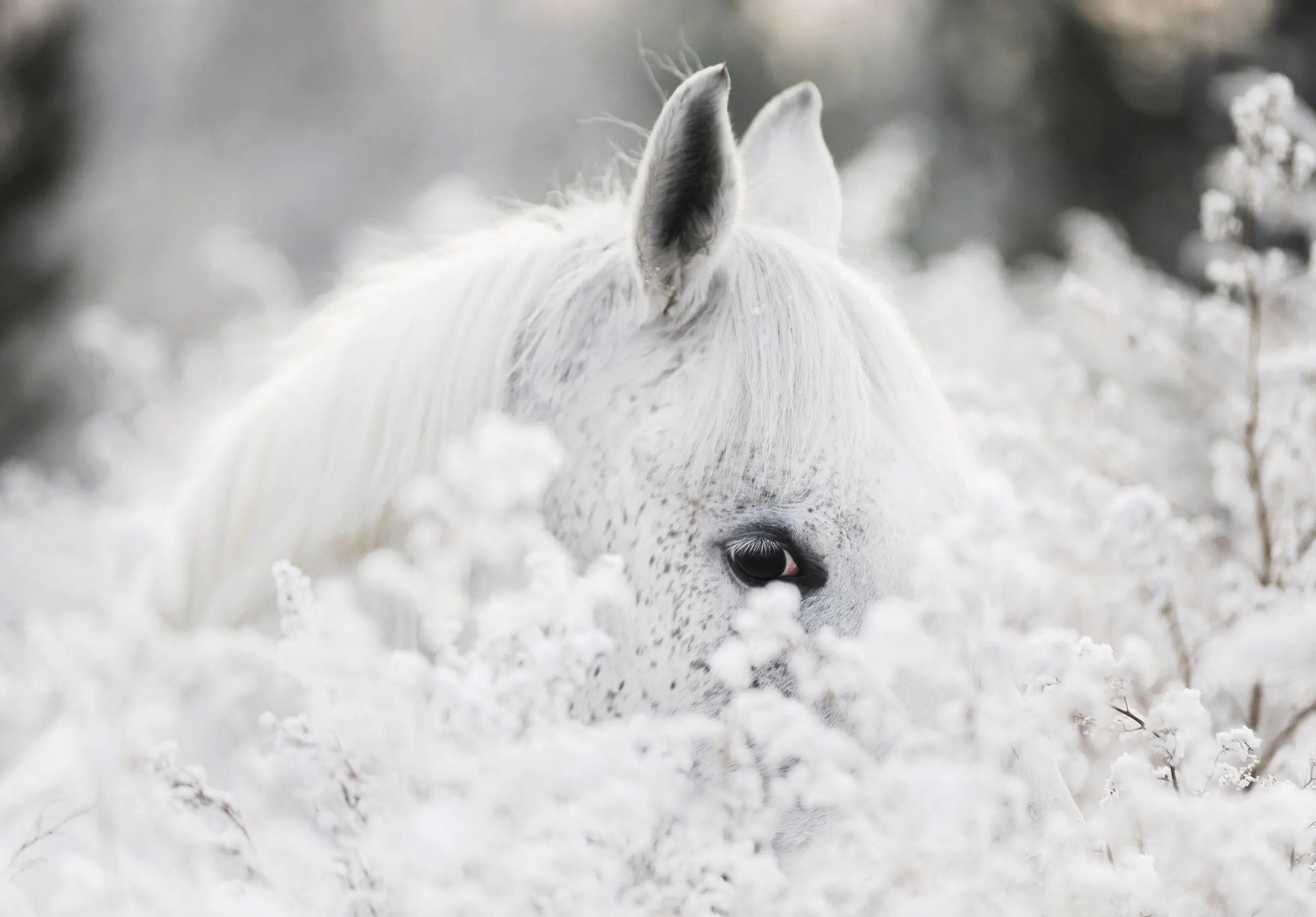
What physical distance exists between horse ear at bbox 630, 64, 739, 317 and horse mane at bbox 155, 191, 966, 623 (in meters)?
0.06

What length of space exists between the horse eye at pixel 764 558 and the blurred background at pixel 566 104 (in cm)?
687

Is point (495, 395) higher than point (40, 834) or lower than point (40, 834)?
higher

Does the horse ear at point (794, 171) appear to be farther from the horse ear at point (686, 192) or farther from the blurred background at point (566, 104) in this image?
the blurred background at point (566, 104)

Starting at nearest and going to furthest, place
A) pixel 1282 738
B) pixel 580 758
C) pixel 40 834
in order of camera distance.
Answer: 1. pixel 580 758
2. pixel 40 834
3. pixel 1282 738

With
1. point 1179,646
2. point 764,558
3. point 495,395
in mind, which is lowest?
point 1179,646

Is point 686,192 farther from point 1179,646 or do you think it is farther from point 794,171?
point 1179,646

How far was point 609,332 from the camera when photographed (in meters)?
1.55

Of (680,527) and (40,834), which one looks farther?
(680,527)

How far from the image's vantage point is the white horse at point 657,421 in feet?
4.60

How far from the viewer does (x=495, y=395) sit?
1.53 m

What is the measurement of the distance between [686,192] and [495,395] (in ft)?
1.30

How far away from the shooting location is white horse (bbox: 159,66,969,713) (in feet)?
4.60

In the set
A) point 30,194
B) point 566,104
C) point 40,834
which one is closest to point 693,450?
point 40,834

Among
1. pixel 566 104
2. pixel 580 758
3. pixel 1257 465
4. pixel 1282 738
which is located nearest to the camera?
pixel 580 758
